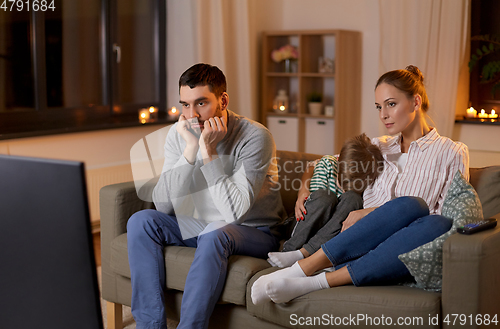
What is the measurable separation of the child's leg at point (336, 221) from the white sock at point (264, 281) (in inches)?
7.1

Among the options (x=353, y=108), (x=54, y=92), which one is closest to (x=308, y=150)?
(x=353, y=108)

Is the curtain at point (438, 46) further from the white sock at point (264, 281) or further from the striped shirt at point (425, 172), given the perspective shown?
the white sock at point (264, 281)

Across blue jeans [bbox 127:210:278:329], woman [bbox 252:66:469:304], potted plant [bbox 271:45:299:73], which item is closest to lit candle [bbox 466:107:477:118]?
potted plant [bbox 271:45:299:73]

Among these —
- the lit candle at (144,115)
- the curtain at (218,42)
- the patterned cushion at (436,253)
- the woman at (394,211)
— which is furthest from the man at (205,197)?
the curtain at (218,42)

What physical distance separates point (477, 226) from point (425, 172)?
0.41m

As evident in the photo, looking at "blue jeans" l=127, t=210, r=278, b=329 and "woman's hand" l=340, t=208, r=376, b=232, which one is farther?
"woman's hand" l=340, t=208, r=376, b=232

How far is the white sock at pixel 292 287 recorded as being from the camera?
1.60 meters

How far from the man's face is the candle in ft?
6.24

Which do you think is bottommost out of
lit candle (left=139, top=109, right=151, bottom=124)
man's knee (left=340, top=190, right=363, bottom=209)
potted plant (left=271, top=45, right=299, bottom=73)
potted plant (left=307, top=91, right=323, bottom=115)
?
man's knee (left=340, top=190, right=363, bottom=209)

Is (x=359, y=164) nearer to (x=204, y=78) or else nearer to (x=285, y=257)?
(x=285, y=257)

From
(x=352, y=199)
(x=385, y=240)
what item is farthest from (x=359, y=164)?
(x=385, y=240)

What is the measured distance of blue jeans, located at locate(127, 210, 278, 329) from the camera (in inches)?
65.4

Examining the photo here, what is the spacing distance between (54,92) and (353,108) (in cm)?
227

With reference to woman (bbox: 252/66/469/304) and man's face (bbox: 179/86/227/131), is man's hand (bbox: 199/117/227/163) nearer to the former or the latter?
man's face (bbox: 179/86/227/131)
